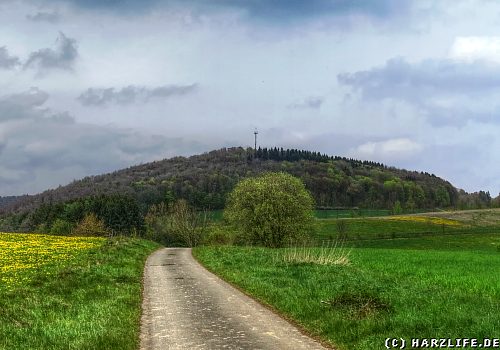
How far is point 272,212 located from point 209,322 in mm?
43280

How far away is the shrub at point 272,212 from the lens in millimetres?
56906

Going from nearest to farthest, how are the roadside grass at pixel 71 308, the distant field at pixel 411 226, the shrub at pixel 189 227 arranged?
the roadside grass at pixel 71 308 < the shrub at pixel 189 227 < the distant field at pixel 411 226

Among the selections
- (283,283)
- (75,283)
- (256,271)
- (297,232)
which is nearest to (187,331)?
(283,283)

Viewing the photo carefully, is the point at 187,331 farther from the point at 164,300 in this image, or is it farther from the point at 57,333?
the point at 164,300

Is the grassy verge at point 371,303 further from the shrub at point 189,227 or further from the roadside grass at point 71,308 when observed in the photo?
the shrub at point 189,227

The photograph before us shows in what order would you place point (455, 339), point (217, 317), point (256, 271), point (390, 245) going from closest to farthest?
point (455, 339), point (217, 317), point (256, 271), point (390, 245)

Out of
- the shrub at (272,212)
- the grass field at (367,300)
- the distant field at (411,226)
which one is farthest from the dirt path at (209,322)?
the distant field at (411,226)

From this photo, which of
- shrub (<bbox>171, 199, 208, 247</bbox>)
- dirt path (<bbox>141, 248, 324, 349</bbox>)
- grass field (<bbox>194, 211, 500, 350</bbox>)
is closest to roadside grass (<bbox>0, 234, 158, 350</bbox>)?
dirt path (<bbox>141, 248, 324, 349</bbox>)

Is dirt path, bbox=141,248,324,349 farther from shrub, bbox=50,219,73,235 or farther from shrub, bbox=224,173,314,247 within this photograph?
shrub, bbox=50,219,73,235

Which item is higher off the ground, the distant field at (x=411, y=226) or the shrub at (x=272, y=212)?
the shrub at (x=272, y=212)

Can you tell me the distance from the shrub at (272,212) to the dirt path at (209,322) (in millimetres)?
35194

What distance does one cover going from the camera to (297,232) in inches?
2277

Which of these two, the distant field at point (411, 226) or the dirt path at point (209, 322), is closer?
the dirt path at point (209, 322)

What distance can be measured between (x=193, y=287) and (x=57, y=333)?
30.9 feet
